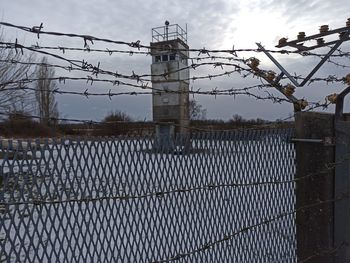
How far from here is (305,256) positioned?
3303mm

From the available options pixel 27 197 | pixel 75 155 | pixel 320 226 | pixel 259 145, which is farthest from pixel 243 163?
pixel 27 197

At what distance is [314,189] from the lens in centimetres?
326

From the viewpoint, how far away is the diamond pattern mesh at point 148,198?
1964 millimetres

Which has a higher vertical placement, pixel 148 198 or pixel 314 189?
pixel 148 198

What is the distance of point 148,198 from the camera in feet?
7.95

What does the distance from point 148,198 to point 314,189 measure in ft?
5.32

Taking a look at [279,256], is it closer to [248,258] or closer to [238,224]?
[248,258]

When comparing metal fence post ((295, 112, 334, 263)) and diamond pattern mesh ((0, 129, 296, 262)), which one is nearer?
diamond pattern mesh ((0, 129, 296, 262))

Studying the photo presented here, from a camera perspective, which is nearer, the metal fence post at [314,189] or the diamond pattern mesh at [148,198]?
the diamond pattern mesh at [148,198]

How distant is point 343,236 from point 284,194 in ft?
1.96

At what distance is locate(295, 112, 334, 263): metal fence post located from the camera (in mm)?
3217

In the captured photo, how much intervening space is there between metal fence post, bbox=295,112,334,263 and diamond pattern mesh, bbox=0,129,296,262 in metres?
0.09

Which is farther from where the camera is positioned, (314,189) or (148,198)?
(314,189)

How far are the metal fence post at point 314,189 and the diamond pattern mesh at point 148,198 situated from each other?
0.09 metres
